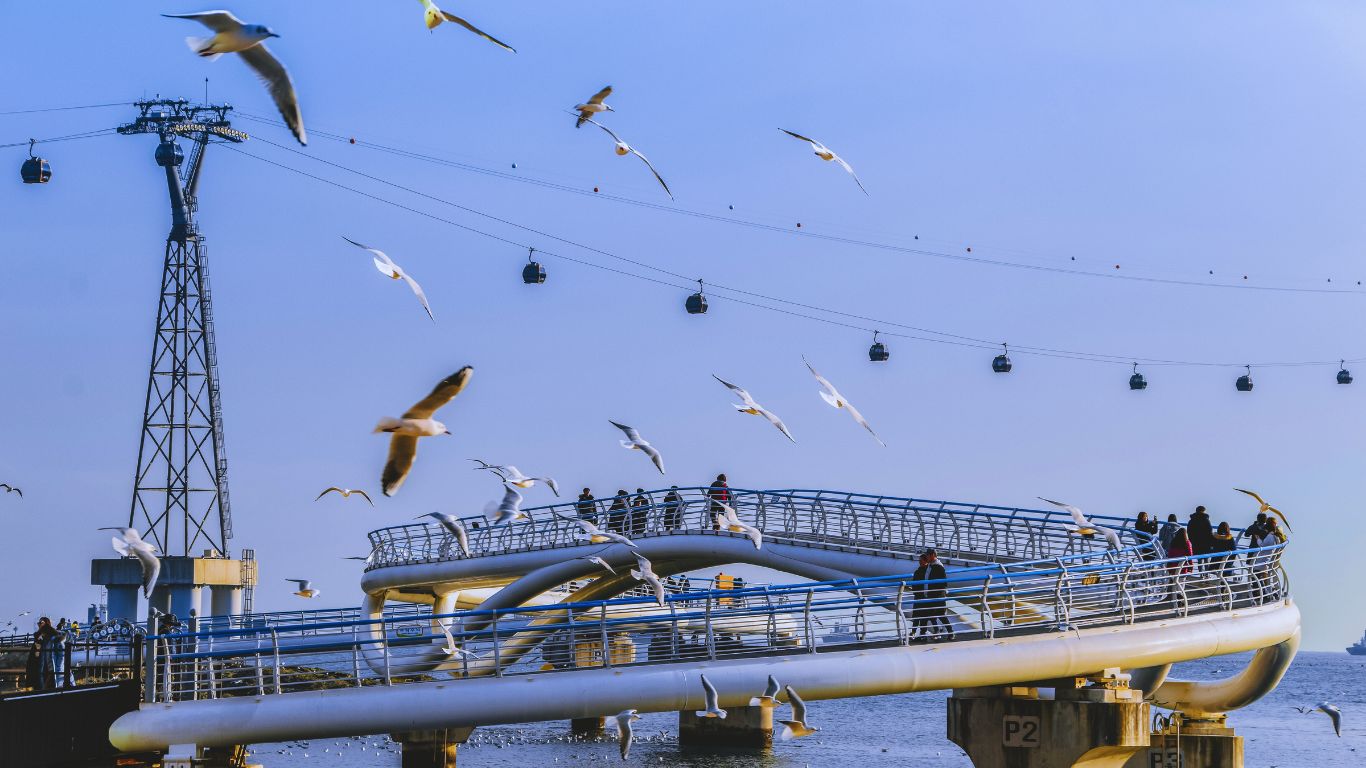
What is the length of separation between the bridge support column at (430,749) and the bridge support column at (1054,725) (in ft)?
37.3

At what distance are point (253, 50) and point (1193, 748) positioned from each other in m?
28.1

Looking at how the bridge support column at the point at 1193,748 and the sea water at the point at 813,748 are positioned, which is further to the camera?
the sea water at the point at 813,748

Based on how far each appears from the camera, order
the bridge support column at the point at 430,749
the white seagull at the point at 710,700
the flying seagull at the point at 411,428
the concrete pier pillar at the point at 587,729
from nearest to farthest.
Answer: the flying seagull at the point at 411,428 < the white seagull at the point at 710,700 < the bridge support column at the point at 430,749 < the concrete pier pillar at the point at 587,729

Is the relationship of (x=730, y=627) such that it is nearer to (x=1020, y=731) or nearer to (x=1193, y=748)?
(x=1020, y=731)

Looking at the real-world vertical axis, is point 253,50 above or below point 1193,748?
above

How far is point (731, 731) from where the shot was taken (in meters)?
61.6

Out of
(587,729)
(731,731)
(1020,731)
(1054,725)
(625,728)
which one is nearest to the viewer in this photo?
(625,728)

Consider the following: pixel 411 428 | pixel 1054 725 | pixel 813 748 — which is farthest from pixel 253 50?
pixel 813 748

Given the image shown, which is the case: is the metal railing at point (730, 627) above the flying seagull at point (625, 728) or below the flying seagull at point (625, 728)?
above

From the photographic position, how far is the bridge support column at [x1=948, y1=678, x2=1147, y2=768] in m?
29.8

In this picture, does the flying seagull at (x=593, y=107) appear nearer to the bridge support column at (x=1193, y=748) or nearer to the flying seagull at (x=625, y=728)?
the flying seagull at (x=625, y=728)

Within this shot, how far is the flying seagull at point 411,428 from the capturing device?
57.3ft

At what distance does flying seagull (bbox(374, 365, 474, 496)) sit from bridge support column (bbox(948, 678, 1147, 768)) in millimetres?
14498

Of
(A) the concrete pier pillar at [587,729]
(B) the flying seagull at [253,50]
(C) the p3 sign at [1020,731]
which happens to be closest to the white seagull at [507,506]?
(C) the p3 sign at [1020,731]
